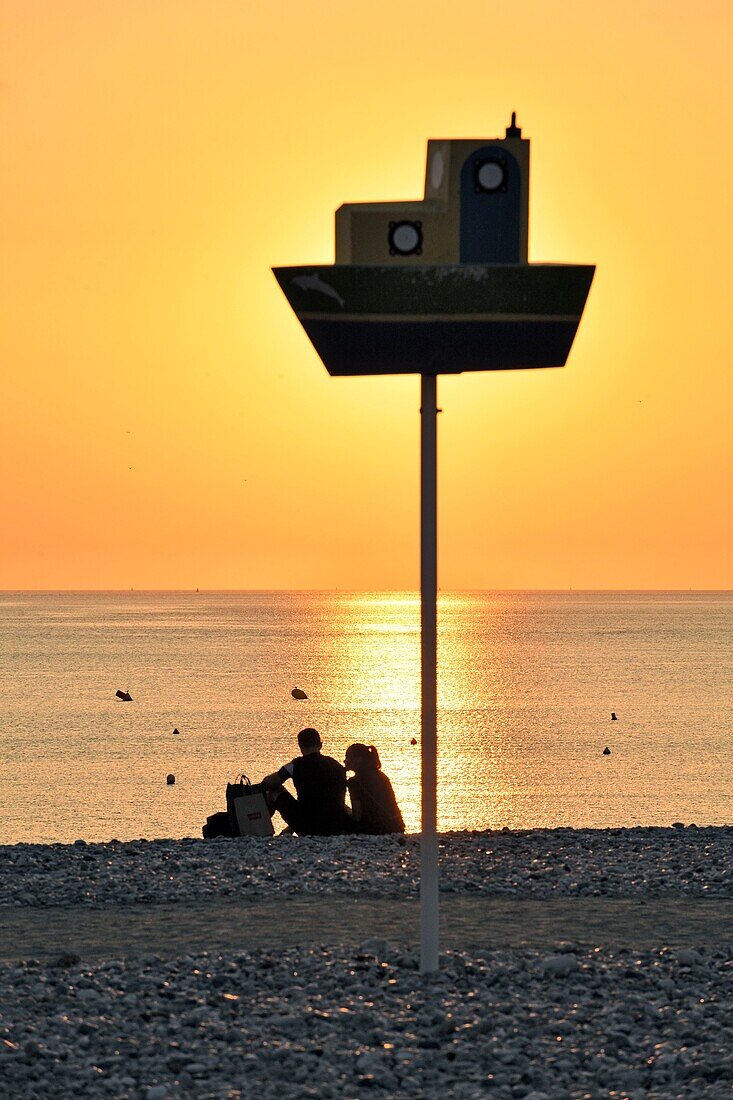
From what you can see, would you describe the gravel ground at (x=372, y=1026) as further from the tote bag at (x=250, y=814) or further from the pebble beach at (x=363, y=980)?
the tote bag at (x=250, y=814)

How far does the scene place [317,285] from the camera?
1019cm

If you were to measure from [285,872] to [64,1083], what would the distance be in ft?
20.3

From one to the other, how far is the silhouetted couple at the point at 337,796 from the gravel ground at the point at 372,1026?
6908 mm

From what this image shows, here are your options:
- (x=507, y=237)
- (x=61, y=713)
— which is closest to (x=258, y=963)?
(x=507, y=237)

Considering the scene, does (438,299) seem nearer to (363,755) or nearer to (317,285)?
(317,285)

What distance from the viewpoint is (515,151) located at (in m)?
10.2

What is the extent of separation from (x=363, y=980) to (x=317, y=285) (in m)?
4.78

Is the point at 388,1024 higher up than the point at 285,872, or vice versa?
the point at 285,872

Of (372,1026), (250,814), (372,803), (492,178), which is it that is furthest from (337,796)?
(492,178)

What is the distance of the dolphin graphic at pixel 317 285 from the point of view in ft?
33.3

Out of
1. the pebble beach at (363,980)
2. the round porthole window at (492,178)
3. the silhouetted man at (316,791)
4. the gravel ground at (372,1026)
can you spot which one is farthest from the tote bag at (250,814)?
the round porthole window at (492,178)

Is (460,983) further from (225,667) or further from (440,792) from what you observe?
(225,667)

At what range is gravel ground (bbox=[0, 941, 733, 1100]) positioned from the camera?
848cm

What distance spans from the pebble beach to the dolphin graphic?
4679mm
